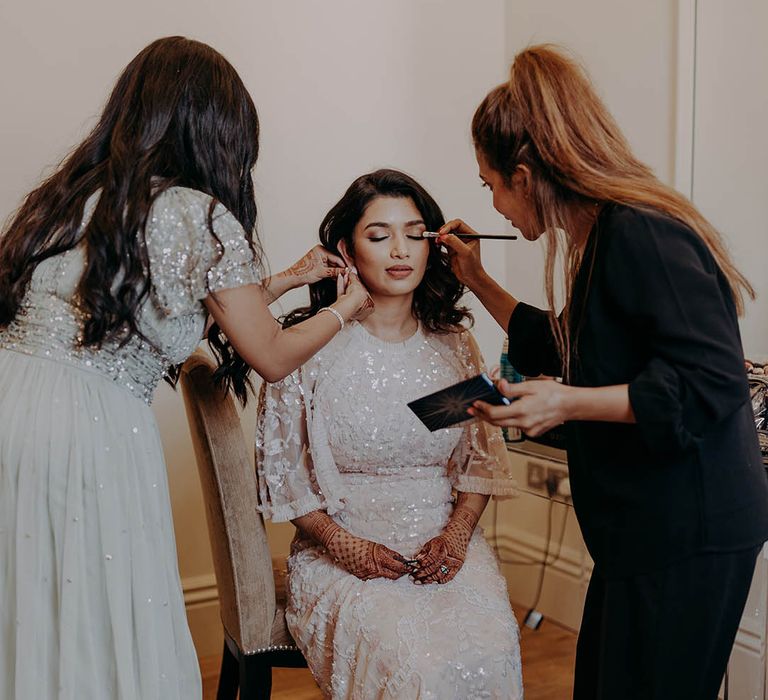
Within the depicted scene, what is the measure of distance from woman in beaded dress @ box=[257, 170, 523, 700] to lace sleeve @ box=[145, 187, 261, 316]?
0.54 m

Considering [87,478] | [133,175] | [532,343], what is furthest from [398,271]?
[87,478]

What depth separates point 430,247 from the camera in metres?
2.10

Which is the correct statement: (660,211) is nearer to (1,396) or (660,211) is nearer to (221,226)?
(221,226)

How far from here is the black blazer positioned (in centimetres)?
124

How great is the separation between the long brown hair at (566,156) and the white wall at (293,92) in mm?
1407

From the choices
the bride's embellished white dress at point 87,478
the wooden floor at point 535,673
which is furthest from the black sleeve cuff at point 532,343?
the wooden floor at point 535,673

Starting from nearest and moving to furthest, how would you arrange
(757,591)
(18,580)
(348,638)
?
(18,580)
(348,638)
(757,591)

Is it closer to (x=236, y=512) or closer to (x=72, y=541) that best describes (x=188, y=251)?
(x=72, y=541)

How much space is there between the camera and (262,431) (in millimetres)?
1953

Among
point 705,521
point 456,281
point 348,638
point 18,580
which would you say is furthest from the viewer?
point 456,281

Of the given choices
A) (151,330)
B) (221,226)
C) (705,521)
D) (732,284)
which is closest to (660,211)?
(732,284)

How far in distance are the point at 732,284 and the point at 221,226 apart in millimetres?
778

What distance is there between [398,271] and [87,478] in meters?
0.86

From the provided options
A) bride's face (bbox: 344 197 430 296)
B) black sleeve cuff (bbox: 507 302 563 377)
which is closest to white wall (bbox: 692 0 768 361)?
black sleeve cuff (bbox: 507 302 563 377)
